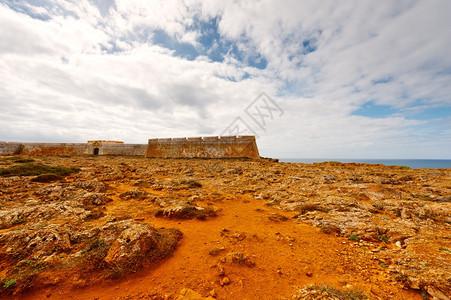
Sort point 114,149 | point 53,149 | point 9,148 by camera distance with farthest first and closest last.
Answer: point 114,149 < point 53,149 < point 9,148

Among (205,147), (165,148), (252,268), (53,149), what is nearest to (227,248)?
(252,268)

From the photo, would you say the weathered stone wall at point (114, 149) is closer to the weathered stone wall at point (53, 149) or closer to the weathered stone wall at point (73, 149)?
the weathered stone wall at point (73, 149)

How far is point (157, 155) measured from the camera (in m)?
27.4

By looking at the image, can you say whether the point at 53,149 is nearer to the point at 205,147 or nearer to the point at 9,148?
the point at 9,148

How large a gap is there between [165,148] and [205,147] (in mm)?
7202

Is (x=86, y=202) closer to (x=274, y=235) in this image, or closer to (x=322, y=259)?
(x=274, y=235)

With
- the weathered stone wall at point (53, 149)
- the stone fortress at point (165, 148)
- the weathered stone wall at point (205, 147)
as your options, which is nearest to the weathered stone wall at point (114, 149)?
the stone fortress at point (165, 148)

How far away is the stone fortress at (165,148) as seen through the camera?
22562 millimetres

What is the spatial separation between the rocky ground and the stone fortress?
15.8 meters

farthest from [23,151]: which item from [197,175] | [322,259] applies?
[322,259]

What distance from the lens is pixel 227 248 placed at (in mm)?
4016

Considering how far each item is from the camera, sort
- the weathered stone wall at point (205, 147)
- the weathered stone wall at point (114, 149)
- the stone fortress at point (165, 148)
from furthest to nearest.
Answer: the weathered stone wall at point (114, 149) < the stone fortress at point (165, 148) < the weathered stone wall at point (205, 147)

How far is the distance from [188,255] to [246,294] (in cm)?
148

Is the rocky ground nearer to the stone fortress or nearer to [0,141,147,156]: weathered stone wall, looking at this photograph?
the stone fortress
